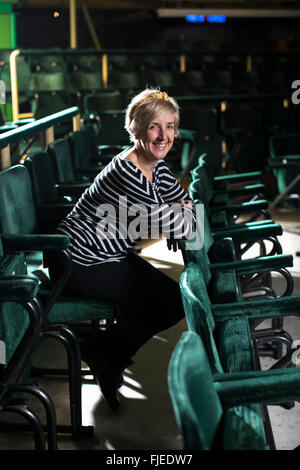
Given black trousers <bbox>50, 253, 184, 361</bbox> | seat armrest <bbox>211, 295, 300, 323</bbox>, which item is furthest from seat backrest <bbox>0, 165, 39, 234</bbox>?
seat armrest <bbox>211, 295, 300, 323</bbox>

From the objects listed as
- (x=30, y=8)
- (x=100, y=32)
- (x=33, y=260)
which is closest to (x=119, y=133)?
(x=33, y=260)

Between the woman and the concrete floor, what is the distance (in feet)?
0.35

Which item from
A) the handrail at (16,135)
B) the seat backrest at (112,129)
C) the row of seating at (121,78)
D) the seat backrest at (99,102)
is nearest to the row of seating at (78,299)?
the handrail at (16,135)

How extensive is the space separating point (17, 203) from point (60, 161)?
114 cm

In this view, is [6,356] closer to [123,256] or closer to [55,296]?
[55,296]

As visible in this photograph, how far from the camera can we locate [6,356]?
2.26m

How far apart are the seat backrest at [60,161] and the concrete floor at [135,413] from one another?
3.53 feet

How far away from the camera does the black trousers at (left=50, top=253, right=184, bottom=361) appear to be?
2.38 m

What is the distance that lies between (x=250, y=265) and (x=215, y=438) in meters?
1.29

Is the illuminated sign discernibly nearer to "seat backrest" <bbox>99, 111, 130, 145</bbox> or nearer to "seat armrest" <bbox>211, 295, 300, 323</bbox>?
"seat backrest" <bbox>99, 111, 130, 145</bbox>

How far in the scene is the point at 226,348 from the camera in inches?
77.4

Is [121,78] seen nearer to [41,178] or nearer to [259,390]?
[41,178]

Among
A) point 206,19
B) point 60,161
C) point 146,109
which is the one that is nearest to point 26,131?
point 60,161

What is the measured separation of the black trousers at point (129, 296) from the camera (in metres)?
2.38
